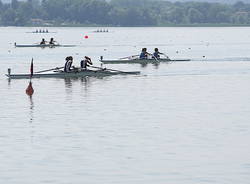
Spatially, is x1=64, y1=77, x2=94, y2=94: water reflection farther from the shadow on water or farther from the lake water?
the shadow on water

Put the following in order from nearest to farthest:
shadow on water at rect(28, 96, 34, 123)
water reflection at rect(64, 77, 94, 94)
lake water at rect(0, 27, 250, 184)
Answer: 1. lake water at rect(0, 27, 250, 184)
2. shadow on water at rect(28, 96, 34, 123)
3. water reflection at rect(64, 77, 94, 94)

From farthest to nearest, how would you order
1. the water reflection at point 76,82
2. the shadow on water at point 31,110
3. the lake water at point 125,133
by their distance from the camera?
the water reflection at point 76,82
the shadow on water at point 31,110
the lake water at point 125,133

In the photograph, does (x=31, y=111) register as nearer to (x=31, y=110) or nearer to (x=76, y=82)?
(x=31, y=110)

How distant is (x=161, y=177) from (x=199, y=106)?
1859 cm

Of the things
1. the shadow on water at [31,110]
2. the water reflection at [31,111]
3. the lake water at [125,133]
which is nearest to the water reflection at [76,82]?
the lake water at [125,133]

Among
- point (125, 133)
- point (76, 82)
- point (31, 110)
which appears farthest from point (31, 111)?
point (76, 82)

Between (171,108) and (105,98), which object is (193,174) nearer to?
(171,108)

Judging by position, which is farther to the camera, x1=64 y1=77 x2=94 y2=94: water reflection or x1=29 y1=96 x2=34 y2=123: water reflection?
x1=64 y1=77 x2=94 y2=94: water reflection

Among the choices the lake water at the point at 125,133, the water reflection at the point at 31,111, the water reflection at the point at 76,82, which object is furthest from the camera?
the water reflection at the point at 76,82

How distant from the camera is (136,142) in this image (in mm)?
29750

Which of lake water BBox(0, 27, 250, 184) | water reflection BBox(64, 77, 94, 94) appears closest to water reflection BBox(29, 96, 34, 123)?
lake water BBox(0, 27, 250, 184)

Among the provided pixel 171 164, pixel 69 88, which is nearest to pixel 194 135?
pixel 171 164

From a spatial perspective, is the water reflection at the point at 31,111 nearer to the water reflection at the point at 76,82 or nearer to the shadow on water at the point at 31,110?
the shadow on water at the point at 31,110

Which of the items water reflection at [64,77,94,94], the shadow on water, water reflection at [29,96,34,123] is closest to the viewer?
water reflection at [29,96,34,123]
